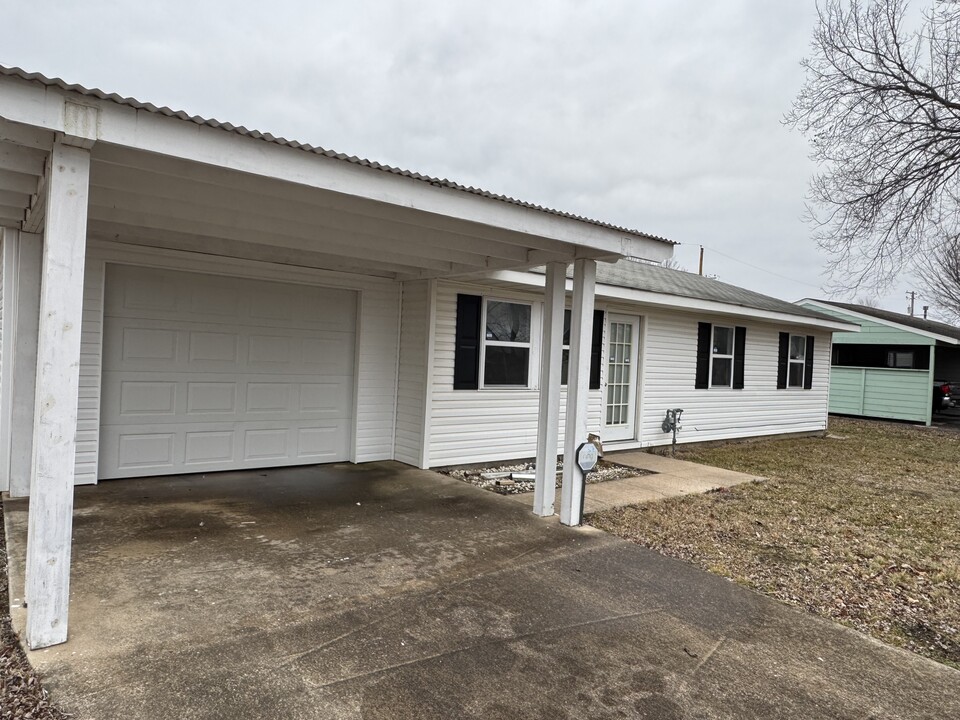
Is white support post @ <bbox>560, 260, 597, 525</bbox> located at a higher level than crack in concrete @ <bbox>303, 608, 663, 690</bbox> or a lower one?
higher

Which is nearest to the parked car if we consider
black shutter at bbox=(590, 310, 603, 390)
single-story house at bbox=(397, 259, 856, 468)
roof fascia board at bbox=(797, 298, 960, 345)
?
roof fascia board at bbox=(797, 298, 960, 345)

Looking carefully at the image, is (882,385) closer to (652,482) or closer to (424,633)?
(652,482)

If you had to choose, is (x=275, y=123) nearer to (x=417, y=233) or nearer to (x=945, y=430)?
(x=417, y=233)

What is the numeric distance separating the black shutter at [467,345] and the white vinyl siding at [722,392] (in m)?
3.25

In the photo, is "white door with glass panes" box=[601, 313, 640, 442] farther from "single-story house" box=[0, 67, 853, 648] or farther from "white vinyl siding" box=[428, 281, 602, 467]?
"white vinyl siding" box=[428, 281, 602, 467]

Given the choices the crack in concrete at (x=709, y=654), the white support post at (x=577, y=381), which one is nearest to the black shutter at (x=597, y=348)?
the white support post at (x=577, y=381)

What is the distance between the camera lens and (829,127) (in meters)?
11.7

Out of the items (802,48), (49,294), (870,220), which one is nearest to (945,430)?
(870,220)

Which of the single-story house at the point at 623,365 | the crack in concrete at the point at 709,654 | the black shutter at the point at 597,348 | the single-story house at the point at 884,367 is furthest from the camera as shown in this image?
the single-story house at the point at 884,367

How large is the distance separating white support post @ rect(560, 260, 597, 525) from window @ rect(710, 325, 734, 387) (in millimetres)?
6175

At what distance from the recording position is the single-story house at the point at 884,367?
1569cm

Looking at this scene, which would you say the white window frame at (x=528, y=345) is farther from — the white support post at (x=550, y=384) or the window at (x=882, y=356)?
the window at (x=882, y=356)

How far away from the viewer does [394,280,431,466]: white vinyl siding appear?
7016 millimetres

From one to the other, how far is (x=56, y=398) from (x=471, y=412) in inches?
196
